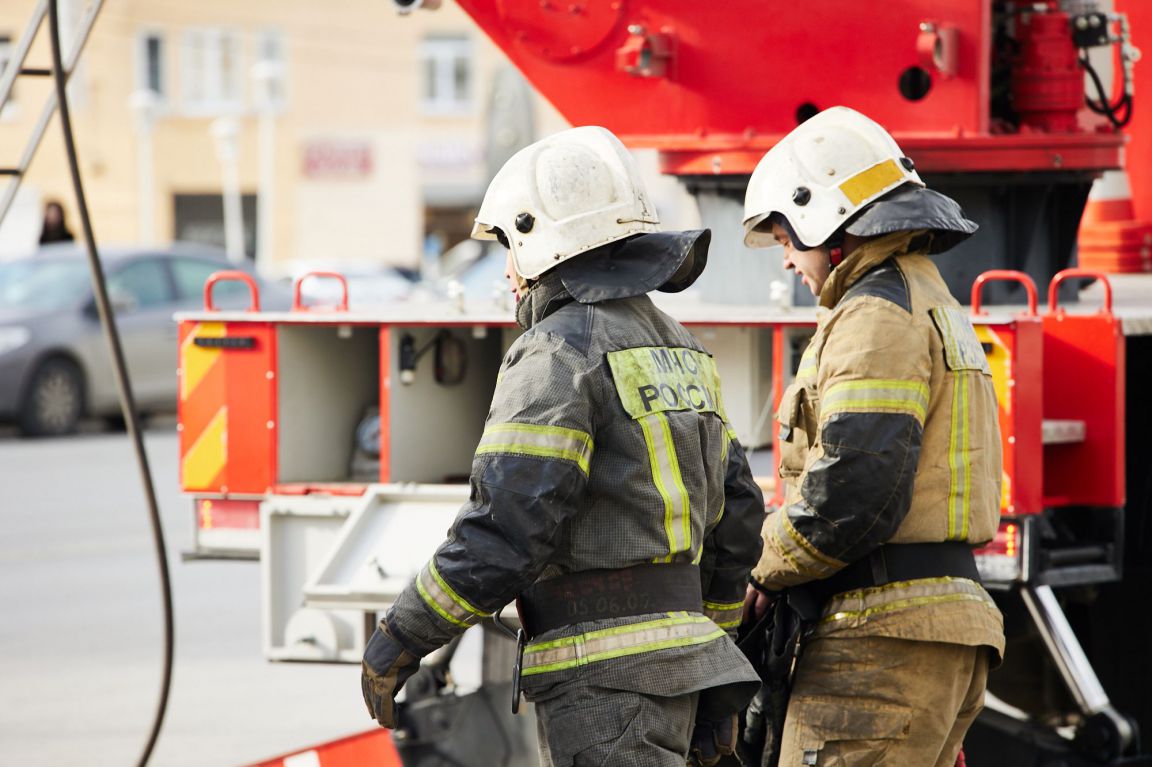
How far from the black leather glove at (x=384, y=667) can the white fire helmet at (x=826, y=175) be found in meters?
1.20

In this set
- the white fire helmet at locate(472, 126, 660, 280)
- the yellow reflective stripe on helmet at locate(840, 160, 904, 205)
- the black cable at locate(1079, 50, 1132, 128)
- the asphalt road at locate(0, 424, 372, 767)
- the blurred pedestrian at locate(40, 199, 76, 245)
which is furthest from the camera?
the blurred pedestrian at locate(40, 199, 76, 245)

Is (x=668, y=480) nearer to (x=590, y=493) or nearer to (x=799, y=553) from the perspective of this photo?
(x=590, y=493)

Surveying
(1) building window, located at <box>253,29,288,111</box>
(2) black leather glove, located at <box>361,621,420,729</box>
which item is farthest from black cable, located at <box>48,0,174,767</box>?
(1) building window, located at <box>253,29,288,111</box>

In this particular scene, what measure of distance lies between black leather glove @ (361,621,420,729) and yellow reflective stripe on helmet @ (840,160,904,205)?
1.28 m

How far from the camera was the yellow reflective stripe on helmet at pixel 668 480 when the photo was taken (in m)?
3.08

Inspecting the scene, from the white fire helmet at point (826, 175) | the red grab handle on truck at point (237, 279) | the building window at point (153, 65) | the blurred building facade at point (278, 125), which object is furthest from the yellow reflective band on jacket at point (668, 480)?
the building window at point (153, 65)

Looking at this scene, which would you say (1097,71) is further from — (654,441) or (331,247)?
(331,247)

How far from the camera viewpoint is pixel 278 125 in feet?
123

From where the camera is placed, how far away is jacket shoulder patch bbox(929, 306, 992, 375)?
11.4 feet

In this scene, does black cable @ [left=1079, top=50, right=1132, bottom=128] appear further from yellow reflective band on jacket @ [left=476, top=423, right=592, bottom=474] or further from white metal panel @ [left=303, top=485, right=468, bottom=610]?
yellow reflective band on jacket @ [left=476, top=423, right=592, bottom=474]

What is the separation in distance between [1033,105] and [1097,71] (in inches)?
16.4

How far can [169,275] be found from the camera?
15.3 meters

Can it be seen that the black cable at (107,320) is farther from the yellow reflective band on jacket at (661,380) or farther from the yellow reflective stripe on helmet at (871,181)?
the yellow reflective stripe on helmet at (871,181)

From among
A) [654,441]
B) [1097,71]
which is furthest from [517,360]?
[1097,71]
